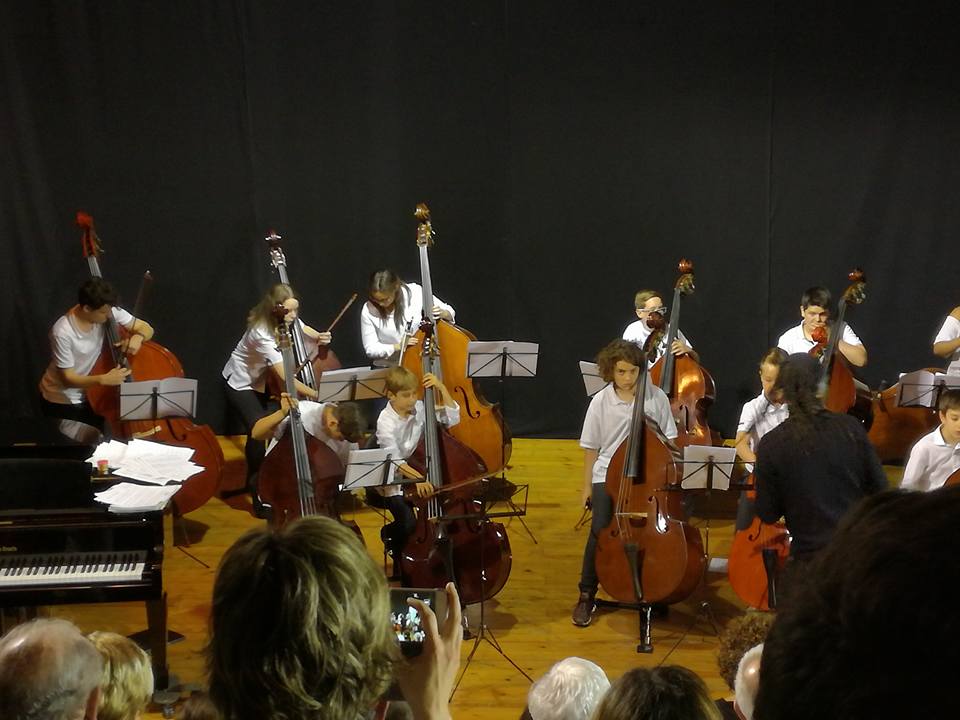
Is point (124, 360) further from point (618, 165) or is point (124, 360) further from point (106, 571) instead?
point (618, 165)

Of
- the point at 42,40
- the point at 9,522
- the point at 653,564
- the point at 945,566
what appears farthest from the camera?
the point at 42,40

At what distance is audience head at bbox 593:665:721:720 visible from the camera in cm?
206

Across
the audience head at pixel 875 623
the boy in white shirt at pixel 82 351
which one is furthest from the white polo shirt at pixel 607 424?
the audience head at pixel 875 623

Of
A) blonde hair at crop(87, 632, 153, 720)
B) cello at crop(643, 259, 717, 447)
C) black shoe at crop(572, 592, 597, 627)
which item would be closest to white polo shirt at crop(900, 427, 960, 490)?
cello at crop(643, 259, 717, 447)

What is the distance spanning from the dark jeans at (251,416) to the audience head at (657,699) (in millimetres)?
4884

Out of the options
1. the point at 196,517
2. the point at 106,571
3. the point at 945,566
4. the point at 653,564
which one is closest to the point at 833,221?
the point at 653,564

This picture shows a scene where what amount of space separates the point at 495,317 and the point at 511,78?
1.88 meters

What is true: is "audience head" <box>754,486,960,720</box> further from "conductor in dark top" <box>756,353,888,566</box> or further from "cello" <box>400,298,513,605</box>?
"cello" <box>400,298,513,605</box>

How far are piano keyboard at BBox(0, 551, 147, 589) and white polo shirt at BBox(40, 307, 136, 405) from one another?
259 cm

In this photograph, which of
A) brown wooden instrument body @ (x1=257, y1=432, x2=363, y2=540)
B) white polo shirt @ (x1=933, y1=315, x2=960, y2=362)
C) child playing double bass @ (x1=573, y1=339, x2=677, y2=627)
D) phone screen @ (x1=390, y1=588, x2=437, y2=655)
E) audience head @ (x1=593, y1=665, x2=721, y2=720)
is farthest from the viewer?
white polo shirt @ (x1=933, y1=315, x2=960, y2=362)

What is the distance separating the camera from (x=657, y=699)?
2074mm

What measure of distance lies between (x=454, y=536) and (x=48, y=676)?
316cm

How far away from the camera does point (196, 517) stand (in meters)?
6.78

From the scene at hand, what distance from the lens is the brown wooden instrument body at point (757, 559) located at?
4.77m
